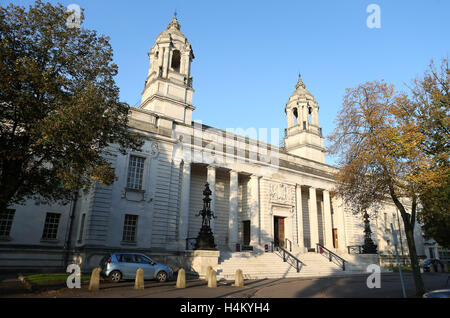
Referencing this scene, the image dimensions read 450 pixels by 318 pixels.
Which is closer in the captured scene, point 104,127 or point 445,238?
point 104,127

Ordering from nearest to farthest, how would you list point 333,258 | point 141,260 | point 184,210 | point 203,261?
point 141,260 → point 203,261 → point 184,210 → point 333,258

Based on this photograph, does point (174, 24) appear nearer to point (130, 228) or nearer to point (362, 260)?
point (130, 228)

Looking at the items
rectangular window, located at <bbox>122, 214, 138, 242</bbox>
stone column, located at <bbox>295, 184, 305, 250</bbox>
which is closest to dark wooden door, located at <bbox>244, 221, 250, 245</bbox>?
stone column, located at <bbox>295, 184, 305, 250</bbox>

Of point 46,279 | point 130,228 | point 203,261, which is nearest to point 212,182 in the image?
point 130,228

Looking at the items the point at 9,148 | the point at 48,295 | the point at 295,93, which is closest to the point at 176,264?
the point at 48,295

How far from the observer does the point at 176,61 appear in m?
31.4

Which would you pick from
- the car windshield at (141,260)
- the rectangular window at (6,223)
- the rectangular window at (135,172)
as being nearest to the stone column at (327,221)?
the rectangular window at (135,172)

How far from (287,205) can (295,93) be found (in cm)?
1805

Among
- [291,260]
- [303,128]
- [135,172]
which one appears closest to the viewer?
[135,172]

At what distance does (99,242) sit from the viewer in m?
19.3

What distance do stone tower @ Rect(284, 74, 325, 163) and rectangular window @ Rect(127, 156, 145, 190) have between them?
22.2 metres

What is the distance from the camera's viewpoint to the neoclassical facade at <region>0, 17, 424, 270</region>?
64.7 ft

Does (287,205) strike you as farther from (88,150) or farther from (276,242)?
(88,150)

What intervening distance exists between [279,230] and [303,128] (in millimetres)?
15120
